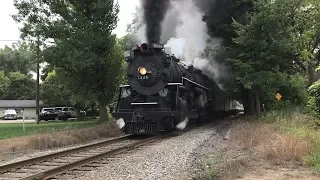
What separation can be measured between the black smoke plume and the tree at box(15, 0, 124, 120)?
4206 millimetres

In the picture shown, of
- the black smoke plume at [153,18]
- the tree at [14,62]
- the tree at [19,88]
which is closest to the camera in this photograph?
the black smoke plume at [153,18]

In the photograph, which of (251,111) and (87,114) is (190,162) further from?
(87,114)

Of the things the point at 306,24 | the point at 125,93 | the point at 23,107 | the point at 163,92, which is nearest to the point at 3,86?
the point at 23,107

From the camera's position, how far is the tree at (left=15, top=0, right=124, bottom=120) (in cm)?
2092

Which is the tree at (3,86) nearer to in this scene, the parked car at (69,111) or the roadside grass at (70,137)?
the parked car at (69,111)

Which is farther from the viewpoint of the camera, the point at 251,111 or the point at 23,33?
the point at 251,111

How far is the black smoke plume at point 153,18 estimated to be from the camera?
17.5 m

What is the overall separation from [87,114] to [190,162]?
4219 centimetres

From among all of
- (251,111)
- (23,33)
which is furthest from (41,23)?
(251,111)

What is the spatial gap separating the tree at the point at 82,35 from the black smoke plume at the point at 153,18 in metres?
4.21

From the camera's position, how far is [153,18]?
17.7m

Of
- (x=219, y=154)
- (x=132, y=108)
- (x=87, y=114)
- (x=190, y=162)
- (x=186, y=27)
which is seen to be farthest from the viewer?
(x=87, y=114)

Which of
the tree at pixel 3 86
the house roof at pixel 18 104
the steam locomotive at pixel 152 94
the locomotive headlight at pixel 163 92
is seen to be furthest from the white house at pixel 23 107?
the locomotive headlight at pixel 163 92

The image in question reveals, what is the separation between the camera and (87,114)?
50.0m
